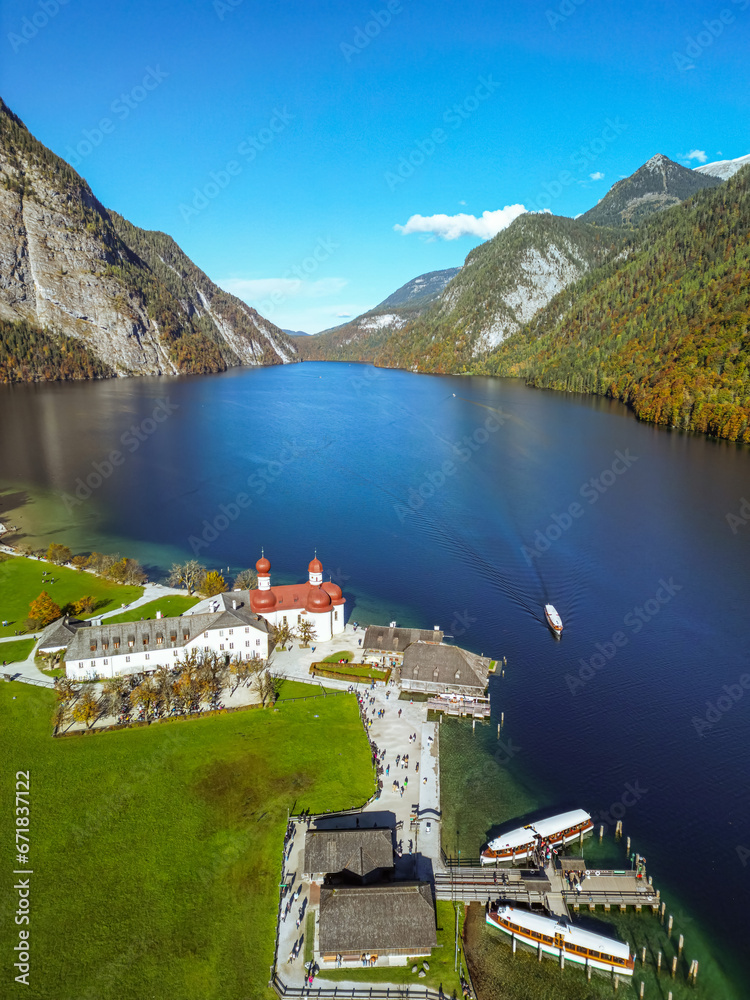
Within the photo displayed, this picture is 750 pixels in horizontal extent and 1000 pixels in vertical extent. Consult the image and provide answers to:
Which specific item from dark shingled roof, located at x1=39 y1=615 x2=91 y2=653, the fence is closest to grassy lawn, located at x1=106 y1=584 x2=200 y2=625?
dark shingled roof, located at x1=39 y1=615 x2=91 y2=653

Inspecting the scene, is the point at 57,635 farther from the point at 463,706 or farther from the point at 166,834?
the point at 463,706

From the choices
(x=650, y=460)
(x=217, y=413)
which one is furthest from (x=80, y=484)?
(x=650, y=460)

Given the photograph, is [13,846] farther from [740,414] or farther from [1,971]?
[740,414]

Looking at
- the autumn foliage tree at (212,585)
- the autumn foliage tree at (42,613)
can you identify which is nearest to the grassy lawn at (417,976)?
the autumn foliage tree at (212,585)

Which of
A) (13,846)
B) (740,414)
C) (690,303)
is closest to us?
(13,846)
